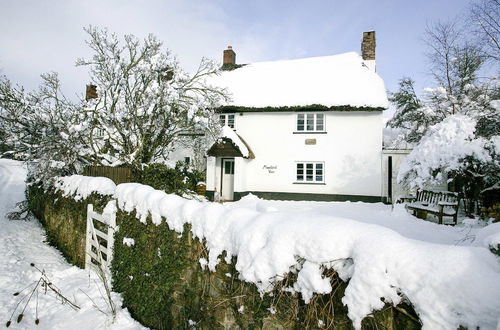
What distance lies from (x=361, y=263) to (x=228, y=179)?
15208mm

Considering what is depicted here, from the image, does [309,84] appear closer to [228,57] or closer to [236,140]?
[236,140]

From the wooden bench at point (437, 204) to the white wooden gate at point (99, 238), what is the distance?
888cm

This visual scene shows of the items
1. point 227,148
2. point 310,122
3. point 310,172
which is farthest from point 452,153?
point 227,148

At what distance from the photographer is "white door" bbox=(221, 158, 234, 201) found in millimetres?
17197

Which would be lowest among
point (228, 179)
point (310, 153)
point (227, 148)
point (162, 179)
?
point (228, 179)

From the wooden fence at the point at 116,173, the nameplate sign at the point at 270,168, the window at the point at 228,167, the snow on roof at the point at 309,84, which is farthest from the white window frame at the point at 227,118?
the wooden fence at the point at 116,173

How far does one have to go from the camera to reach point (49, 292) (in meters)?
5.89

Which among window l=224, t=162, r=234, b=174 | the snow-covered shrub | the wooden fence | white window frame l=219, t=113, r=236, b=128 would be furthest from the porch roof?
the wooden fence

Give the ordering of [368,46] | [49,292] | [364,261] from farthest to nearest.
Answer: [368,46], [49,292], [364,261]

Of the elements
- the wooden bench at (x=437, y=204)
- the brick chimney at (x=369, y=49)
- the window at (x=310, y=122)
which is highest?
the brick chimney at (x=369, y=49)

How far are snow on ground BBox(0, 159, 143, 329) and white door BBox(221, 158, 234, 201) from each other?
9.28 m

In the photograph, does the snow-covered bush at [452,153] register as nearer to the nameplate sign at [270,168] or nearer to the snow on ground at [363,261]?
the nameplate sign at [270,168]

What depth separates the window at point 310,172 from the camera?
651 inches

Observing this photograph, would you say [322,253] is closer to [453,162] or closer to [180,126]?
[453,162]
